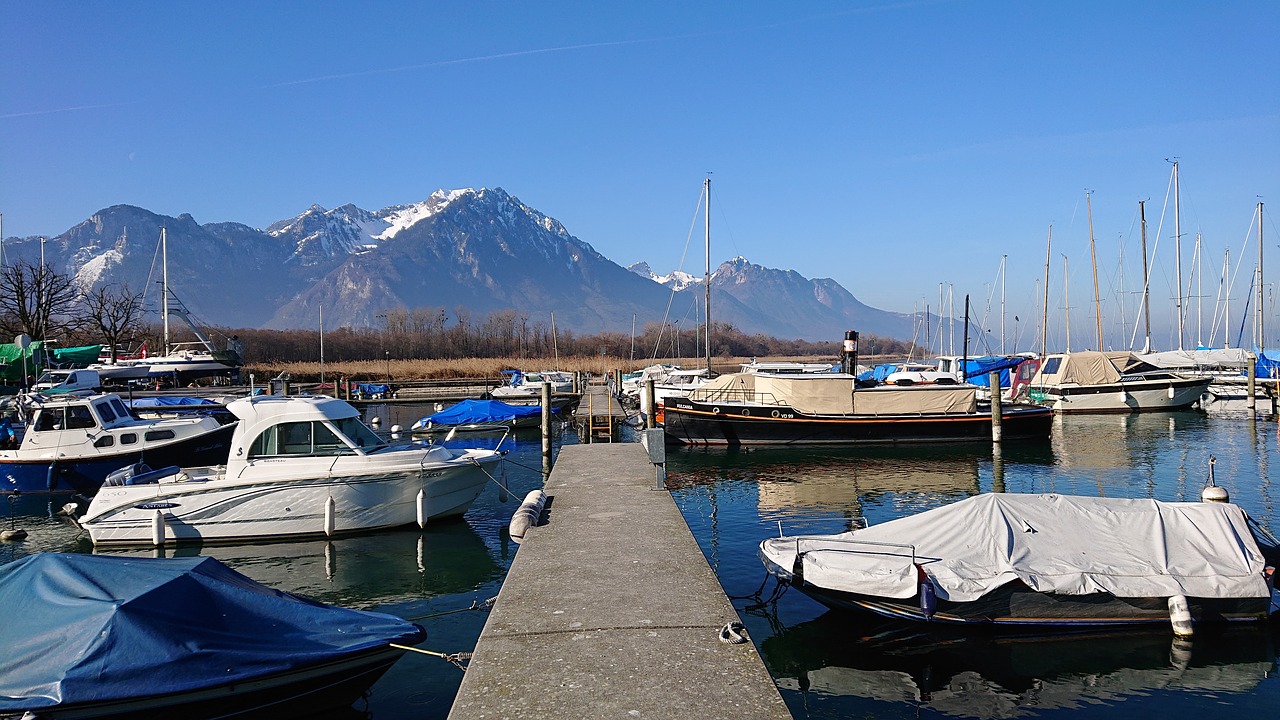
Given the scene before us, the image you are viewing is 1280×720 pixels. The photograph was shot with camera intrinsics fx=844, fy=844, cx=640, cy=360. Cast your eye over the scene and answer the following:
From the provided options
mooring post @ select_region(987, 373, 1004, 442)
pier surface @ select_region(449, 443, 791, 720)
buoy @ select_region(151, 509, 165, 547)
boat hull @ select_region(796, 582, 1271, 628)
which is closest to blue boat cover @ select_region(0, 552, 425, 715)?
pier surface @ select_region(449, 443, 791, 720)

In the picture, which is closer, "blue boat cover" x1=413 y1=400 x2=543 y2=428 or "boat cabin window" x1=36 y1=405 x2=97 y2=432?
"boat cabin window" x1=36 y1=405 x2=97 y2=432

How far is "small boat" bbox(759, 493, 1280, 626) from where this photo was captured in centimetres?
1165

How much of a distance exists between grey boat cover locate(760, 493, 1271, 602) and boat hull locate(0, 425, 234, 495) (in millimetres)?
18858

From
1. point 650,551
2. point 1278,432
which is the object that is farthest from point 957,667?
point 1278,432

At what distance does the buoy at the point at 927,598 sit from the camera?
11297 mm

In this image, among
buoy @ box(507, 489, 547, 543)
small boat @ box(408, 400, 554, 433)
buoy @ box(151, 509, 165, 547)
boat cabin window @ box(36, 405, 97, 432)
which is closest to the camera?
buoy @ box(507, 489, 547, 543)

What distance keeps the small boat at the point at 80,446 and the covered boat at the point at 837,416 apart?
18.3 meters

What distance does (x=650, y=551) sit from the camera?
11055 millimetres

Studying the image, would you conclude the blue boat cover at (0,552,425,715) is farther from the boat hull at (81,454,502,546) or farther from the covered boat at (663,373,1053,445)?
the covered boat at (663,373,1053,445)

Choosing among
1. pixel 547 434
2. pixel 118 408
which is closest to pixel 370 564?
pixel 547 434

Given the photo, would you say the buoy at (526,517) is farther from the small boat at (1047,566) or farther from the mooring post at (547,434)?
the mooring post at (547,434)

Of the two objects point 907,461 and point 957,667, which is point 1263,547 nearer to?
point 957,667

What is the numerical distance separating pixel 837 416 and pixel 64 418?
2715 cm

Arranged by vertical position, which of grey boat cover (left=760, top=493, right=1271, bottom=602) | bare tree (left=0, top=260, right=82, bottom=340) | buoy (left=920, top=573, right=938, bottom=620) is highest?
bare tree (left=0, top=260, right=82, bottom=340)
